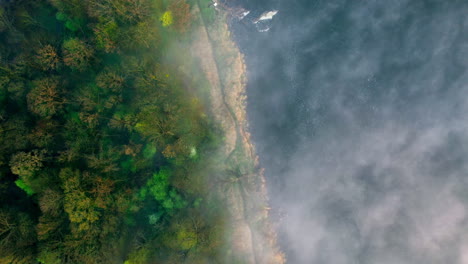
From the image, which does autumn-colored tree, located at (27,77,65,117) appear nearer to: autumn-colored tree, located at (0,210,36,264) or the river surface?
autumn-colored tree, located at (0,210,36,264)

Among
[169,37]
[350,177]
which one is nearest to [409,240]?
[350,177]

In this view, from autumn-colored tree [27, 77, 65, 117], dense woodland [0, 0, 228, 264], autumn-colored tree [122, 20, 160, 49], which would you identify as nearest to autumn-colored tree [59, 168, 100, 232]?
dense woodland [0, 0, 228, 264]

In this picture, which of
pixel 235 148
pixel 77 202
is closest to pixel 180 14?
pixel 235 148

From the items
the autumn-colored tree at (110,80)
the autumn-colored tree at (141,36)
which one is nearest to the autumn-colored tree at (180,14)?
the autumn-colored tree at (141,36)

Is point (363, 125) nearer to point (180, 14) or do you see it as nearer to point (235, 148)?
point (235, 148)

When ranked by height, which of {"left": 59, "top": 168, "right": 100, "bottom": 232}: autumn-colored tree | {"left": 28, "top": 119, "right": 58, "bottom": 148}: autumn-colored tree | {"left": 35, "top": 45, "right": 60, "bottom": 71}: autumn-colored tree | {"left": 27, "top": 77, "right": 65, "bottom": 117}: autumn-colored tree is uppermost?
{"left": 35, "top": 45, "right": 60, "bottom": 71}: autumn-colored tree

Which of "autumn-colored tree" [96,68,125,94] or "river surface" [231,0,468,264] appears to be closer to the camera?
"autumn-colored tree" [96,68,125,94]
